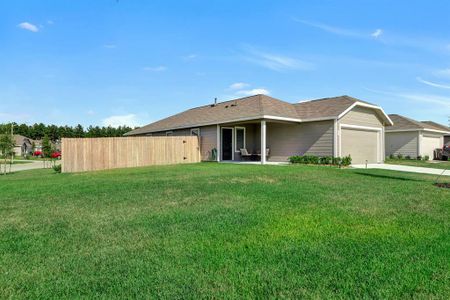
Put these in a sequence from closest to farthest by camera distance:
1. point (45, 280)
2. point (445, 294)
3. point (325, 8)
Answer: point (445, 294)
point (45, 280)
point (325, 8)

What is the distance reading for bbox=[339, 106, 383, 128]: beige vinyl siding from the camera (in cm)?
1739

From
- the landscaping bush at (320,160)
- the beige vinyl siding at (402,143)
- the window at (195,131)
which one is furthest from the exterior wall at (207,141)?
the beige vinyl siding at (402,143)

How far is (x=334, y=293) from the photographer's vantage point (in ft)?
8.34

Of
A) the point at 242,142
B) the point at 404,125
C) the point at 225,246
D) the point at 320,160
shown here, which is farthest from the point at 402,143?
the point at 225,246

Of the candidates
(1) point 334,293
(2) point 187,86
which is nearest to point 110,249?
(1) point 334,293

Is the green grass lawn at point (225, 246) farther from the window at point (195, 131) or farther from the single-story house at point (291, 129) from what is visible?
the window at point (195, 131)

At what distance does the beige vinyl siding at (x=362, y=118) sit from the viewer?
17391 millimetres

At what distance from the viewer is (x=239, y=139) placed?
20.8 m

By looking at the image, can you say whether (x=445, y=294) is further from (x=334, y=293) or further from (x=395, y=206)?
(x=395, y=206)

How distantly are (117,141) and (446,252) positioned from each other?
53.0 feet

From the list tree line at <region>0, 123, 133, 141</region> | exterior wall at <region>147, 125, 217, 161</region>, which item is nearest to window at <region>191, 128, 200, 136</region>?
exterior wall at <region>147, 125, 217, 161</region>

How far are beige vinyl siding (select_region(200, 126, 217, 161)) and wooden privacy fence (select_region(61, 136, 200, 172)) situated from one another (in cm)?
44

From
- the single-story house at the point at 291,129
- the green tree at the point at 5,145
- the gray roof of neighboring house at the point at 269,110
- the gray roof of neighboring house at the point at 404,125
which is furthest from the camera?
the gray roof of neighboring house at the point at 404,125

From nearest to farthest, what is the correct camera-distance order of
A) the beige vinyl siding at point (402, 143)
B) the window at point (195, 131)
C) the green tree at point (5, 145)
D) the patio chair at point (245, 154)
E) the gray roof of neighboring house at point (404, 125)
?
1. the green tree at point (5, 145)
2. the patio chair at point (245, 154)
3. the window at point (195, 131)
4. the gray roof of neighboring house at point (404, 125)
5. the beige vinyl siding at point (402, 143)
